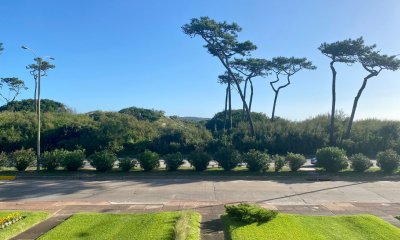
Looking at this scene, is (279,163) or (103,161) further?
(103,161)

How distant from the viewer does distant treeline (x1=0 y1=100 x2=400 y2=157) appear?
35062 millimetres

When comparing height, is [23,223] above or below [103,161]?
below

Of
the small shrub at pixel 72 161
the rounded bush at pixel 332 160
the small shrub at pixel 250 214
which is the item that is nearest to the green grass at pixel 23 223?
the small shrub at pixel 250 214

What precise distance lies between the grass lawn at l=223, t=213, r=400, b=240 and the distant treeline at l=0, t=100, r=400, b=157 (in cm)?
2131

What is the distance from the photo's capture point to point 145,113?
6128 centimetres

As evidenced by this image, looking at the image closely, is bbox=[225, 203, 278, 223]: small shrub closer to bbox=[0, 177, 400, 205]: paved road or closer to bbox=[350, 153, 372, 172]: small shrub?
bbox=[0, 177, 400, 205]: paved road

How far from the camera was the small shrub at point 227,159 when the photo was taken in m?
22.9

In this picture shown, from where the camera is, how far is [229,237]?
9.96 m

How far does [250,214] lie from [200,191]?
6.67m

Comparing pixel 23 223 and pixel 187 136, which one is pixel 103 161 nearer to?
pixel 23 223

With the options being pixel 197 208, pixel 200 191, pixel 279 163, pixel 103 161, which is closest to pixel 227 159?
pixel 279 163

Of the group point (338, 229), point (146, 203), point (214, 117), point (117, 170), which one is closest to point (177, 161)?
point (117, 170)

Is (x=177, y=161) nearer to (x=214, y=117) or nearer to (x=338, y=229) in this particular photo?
(x=338, y=229)

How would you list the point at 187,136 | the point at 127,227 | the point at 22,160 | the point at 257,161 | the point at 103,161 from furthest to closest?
the point at 187,136 → the point at 22,160 → the point at 103,161 → the point at 257,161 → the point at 127,227
